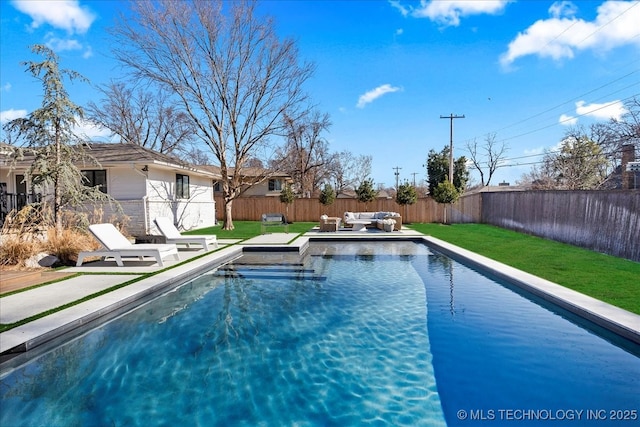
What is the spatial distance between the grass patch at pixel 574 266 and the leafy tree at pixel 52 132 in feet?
37.4

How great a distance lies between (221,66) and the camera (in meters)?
17.7

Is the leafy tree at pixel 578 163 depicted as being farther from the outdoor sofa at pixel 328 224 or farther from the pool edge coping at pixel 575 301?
the pool edge coping at pixel 575 301

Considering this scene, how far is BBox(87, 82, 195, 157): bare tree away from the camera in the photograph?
3030 centimetres

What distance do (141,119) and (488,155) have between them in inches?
1437

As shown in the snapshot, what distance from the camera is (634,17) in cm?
1274

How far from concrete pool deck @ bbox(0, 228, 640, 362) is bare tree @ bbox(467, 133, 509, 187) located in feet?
124

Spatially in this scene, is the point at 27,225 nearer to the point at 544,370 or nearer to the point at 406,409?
the point at 406,409

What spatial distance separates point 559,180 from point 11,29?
3520 cm

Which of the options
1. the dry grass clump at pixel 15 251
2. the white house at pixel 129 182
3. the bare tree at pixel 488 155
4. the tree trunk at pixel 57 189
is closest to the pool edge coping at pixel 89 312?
the dry grass clump at pixel 15 251

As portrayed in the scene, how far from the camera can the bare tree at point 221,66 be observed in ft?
55.8

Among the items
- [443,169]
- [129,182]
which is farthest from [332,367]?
[443,169]

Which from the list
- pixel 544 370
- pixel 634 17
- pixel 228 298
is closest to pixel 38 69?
pixel 228 298

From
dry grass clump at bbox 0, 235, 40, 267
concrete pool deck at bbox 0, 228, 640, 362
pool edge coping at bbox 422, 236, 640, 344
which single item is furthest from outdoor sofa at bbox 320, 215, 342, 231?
dry grass clump at bbox 0, 235, 40, 267

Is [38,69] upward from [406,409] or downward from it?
upward
